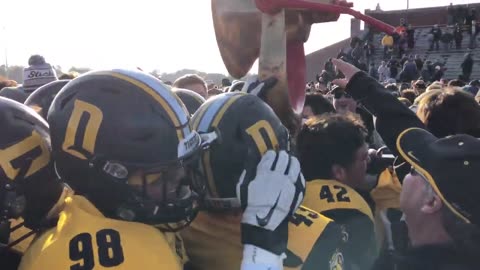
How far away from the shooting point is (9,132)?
221 cm

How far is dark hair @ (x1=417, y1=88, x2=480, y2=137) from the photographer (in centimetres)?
324

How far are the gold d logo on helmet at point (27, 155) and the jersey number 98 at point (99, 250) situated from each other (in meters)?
0.35

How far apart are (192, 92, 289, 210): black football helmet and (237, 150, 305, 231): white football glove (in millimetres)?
209

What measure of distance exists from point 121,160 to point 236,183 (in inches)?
17.1

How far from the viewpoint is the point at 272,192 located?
2004 mm

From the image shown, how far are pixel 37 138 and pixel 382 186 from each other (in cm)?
199

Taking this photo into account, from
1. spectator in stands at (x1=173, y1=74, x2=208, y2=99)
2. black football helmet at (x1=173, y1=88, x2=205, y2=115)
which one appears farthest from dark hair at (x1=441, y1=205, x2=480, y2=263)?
spectator in stands at (x1=173, y1=74, x2=208, y2=99)

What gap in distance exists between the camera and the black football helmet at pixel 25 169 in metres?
2.15

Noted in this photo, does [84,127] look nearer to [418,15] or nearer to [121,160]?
[121,160]

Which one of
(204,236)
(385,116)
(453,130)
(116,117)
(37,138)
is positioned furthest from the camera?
(453,130)

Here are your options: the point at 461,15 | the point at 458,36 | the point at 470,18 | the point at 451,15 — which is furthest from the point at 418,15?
the point at 458,36

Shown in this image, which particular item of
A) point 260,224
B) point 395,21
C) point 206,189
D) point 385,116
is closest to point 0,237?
point 206,189

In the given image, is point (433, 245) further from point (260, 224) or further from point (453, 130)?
point (453, 130)

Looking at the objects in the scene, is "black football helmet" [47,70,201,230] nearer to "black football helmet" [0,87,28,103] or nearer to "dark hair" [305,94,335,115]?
"black football helmet" [0,87,28,103]
